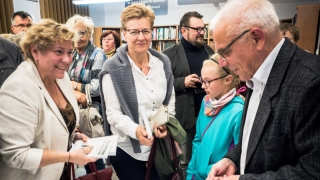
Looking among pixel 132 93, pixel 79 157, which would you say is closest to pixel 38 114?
pixel 79 157

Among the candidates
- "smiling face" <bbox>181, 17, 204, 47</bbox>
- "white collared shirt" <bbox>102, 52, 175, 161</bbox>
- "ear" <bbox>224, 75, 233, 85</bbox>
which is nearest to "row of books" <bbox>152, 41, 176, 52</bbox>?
"smiling face" <bbox>181, 17, 204, 47</bbox>

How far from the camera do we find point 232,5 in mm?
893

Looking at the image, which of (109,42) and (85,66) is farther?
(109,42)

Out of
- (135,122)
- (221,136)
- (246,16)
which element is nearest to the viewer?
(246,16)

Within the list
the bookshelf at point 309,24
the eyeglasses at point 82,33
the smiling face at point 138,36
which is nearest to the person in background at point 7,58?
the eyeglasses at point 82,33

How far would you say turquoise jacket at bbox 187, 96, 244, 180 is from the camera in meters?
1.42

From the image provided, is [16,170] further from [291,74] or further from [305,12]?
[305,12]

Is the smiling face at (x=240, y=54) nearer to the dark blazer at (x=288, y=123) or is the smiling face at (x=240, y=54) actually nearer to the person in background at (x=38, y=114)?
the dark blazer at (x=288, y=123)

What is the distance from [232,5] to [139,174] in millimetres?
1266

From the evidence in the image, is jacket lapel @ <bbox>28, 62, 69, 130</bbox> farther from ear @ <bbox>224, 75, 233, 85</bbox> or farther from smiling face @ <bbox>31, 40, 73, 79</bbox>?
ear @ <bbox>224, 75, 233, 85</bbox>

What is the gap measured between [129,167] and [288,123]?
118 centimetres

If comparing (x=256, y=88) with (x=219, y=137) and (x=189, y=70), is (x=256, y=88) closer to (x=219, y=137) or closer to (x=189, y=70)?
(x=219, y=137)

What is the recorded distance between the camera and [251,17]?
0.84 m

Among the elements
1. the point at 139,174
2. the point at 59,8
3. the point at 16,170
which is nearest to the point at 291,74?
the point at 139,174
